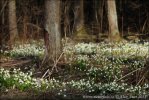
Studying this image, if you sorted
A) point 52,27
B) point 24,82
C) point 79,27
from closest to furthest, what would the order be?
point 24,82 < point 52,27 < point 79,27

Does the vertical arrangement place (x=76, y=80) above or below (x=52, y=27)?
below

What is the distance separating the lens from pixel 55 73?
13.9 m

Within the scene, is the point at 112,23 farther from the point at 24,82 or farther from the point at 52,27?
the point at 24,82

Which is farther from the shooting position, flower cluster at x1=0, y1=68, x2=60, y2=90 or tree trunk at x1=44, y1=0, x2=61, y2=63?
tree trunk at x1=44, y1=0, x2=61, y2=63

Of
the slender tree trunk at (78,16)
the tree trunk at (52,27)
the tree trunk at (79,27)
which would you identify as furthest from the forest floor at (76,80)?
the slender tree trunk at (78,16)

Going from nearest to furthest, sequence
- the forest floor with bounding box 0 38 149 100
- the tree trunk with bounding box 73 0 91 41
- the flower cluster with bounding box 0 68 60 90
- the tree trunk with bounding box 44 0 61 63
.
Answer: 1. the forest floor with bounding box 0 38 149 100
2. the flower cluster with bounding box 0 68 60 90
3. the tree trunk with bounding box 44 0 61 63
4. the tree trunk with bounding box 73 0 91 41

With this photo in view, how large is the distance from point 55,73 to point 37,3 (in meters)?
25.3

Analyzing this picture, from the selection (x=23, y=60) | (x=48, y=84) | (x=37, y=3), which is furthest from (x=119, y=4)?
(x=48, y=84)

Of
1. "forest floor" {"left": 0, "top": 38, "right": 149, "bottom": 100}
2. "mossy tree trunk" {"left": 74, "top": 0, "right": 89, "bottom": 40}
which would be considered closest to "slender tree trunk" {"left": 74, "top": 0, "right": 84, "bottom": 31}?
"mossy tree trunk" {"left": 74, "top": 0, "right": 89, "bottom": 40}

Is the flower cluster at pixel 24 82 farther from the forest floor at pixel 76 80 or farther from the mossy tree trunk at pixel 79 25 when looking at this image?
the mossy tree trunk at pixel 79 25

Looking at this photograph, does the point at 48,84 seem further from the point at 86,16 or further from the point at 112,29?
the point at 86,16

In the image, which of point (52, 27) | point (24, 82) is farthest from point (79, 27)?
point (24, 82)

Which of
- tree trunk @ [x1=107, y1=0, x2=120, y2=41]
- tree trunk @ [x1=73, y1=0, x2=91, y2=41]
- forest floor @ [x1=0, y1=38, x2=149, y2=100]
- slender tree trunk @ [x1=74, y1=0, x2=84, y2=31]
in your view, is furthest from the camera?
slender tree trunk @ [x1=74, y1=0, x2=84, y2=31]

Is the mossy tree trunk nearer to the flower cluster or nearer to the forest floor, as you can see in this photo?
the forest floor
